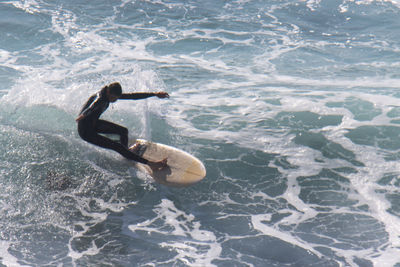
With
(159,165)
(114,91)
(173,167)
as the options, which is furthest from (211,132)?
(114,91)

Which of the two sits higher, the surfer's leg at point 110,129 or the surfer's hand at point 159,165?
the surfer's leg at point 110,129

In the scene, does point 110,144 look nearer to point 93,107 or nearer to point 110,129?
point 110,129

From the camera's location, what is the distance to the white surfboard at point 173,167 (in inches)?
282

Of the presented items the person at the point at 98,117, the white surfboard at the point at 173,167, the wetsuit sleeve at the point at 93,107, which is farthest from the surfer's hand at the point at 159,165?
the wetsuit sleeve at the point at 93,107

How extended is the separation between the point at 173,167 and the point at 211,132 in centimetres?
261

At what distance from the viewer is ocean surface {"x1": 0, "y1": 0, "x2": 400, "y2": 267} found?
588 centimetres

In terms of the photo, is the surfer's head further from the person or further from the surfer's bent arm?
the surfer's bent arm

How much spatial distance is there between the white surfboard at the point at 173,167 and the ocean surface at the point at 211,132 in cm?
24

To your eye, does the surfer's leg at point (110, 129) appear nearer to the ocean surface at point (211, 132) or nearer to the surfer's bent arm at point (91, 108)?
the surfer's bent arm at point (91, 108)

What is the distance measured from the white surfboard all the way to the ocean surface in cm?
24

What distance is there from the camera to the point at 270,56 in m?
14.9

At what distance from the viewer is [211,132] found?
9.79 metres

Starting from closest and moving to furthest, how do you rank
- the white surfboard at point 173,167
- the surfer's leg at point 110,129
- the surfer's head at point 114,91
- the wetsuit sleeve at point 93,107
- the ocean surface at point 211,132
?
the ocean surface at point 211,132, the surfer's head at point 114,91, the wetsuit sleeve at point 93,107, the surfer's leg at point 110,129, the white surfboard at point 173,167

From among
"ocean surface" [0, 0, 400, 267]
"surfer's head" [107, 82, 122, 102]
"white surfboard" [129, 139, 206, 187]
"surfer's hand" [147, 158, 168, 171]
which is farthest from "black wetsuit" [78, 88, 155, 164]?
"ocean surface" [0, 0, 400, 267]
